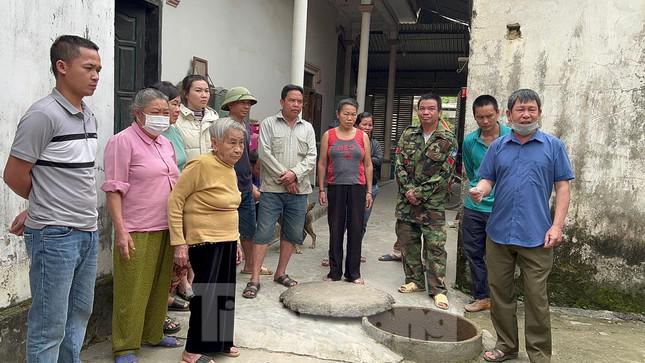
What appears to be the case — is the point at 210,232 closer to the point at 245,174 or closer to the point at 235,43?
the point at 245,174

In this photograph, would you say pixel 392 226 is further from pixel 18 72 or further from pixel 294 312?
pixel 18 72

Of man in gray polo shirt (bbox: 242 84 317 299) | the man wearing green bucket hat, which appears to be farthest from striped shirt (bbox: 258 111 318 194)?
the man wearing green bucket hat

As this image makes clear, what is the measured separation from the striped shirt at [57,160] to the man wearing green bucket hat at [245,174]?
151 cm

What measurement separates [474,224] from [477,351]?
117 centimetres

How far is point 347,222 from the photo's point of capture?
4.52 meters

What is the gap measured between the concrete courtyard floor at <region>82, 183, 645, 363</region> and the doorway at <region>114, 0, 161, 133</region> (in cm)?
195

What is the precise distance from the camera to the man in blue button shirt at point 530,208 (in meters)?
3.12

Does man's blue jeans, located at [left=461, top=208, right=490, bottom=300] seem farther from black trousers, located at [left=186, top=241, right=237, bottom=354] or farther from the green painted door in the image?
the green painted door

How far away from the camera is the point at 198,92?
11.8 ft

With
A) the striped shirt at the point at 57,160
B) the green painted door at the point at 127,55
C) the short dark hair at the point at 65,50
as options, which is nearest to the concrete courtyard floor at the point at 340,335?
the striped shirt at the point at 57,160

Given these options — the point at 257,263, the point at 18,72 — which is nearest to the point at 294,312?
the point at 257,263

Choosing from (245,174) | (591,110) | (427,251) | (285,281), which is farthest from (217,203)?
(591,110)

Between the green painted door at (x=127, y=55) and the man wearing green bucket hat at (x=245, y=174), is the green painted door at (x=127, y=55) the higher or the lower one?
the higher one

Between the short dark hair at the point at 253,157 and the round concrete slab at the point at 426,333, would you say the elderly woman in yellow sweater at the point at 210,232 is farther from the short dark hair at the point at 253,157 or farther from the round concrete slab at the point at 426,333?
the short dark hair at the point at 253,157
